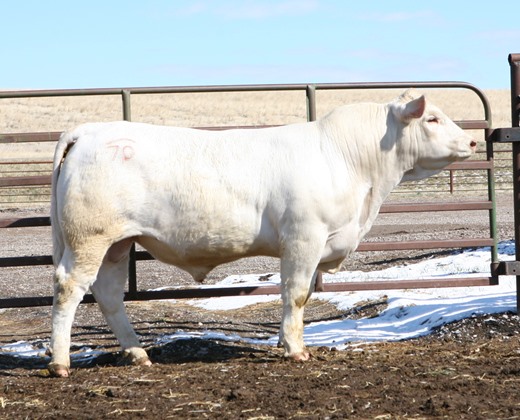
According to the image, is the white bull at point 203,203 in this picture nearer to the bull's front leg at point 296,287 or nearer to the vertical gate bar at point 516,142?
the bull's front leg at point 296,287

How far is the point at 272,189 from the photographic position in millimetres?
7121

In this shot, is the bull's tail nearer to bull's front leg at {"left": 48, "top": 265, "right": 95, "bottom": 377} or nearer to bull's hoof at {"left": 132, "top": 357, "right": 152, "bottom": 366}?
bull's front leg at {"left": 48, "top": 265, "right": 95, "bottom": 377}


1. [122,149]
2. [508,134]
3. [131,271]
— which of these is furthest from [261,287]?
[508,134]

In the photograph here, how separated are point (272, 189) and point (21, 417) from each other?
8.14ft

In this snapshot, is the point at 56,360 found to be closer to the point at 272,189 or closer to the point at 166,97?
the point at 272,189

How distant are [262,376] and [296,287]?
863mm

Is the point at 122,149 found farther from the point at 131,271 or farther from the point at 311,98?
the point at 311,98

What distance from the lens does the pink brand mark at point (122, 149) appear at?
7039 mm

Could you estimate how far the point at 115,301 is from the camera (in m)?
7.48

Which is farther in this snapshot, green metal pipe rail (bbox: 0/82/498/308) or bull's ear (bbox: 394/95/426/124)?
green metal pipe rail (bbox: 0/82/498/308)

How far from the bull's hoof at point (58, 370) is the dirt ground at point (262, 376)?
0.06m

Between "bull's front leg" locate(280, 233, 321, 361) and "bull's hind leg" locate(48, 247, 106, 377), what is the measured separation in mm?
1346

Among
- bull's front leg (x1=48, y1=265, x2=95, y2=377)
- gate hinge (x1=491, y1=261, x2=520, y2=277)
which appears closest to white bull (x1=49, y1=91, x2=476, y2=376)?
bull's front leg (x1=48, y1=265, x2=95, y2=377)

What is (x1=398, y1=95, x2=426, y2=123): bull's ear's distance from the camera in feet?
24.4
